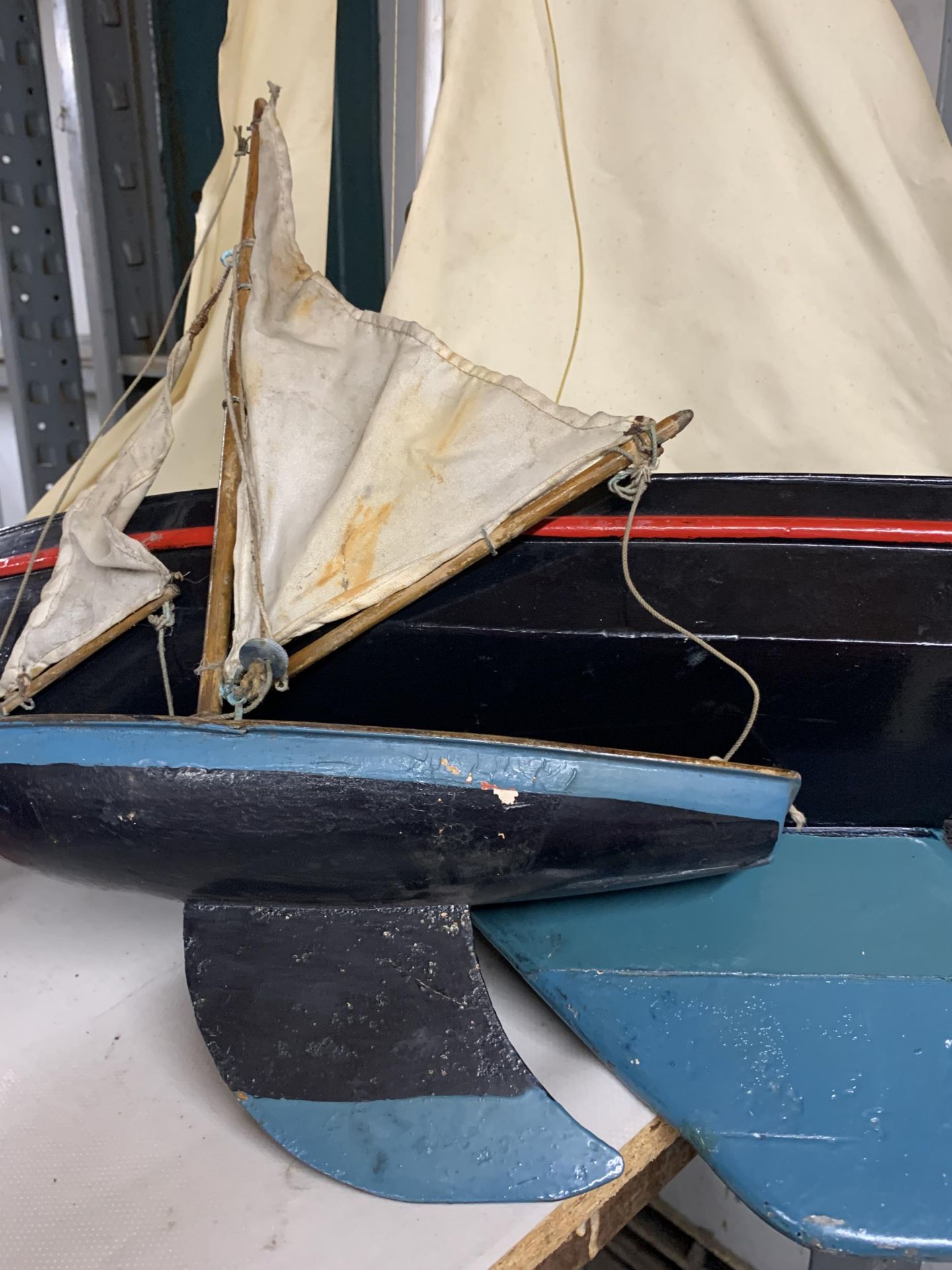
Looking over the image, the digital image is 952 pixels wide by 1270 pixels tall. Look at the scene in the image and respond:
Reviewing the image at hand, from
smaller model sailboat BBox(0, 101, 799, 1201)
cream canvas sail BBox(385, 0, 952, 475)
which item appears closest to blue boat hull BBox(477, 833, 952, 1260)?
smaller model sailboat BBox(0, 101, 799, 1201)

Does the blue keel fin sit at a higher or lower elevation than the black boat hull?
lower

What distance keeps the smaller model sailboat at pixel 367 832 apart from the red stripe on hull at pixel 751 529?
0.17 feet

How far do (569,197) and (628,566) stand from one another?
845 millimetres

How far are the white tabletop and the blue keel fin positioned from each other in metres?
0.03

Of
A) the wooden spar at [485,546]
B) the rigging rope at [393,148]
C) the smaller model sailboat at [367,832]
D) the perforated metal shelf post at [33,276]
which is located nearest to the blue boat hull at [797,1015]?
the smaller model sailboat at [367,832]

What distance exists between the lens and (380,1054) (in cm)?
75

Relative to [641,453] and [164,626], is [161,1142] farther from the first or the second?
[641,453]

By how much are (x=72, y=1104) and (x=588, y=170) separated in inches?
59.9

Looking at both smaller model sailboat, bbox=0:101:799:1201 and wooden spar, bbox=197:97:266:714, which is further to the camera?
wooden spar, bbox=197:97:266:714

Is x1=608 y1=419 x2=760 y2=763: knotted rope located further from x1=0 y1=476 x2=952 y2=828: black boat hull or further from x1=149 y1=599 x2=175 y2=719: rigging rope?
x1=149 y1=599 x2=175 y2=719: rigging rope

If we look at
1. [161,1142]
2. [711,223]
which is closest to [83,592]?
[161,1142]

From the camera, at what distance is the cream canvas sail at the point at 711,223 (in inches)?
50.9

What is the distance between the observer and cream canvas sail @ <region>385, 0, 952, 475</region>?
129 centimetres

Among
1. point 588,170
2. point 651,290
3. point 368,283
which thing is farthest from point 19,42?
point 651,290
